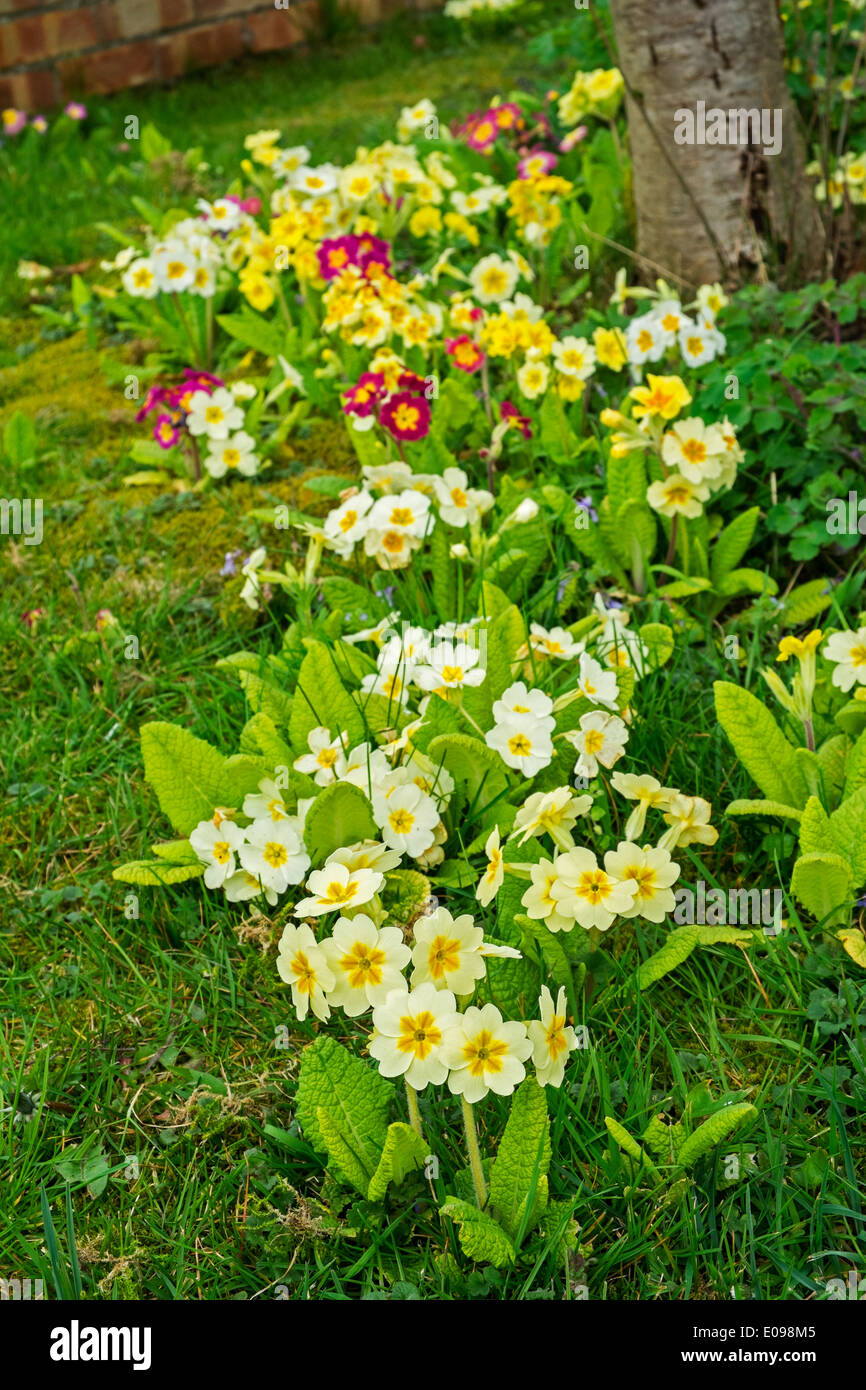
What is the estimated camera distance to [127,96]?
21.2 ft

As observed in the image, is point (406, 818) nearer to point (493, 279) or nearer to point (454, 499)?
point (454, 499)

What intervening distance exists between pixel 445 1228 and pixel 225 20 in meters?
6.89

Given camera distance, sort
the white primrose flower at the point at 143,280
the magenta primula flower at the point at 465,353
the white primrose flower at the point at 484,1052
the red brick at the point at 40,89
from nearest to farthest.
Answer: the white primrose flower at the point at 484,1052 < the magenta primula flower at the point at 465,353 < the white primrose flower at the point at 143,280 < the red brick at the point at 40,89

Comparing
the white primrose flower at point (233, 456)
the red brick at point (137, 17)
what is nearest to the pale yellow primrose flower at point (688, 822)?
the white primrose flower at point (233, 456)

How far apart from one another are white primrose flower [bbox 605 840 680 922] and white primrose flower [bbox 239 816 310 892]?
1.71 ft

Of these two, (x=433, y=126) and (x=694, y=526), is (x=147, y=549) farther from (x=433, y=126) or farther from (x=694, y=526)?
(x=433, y=126)

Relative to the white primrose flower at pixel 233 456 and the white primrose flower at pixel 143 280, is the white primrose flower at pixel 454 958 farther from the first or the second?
the white primrose flower at pixel 143 280

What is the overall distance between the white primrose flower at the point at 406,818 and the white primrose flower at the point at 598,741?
0.25 metres

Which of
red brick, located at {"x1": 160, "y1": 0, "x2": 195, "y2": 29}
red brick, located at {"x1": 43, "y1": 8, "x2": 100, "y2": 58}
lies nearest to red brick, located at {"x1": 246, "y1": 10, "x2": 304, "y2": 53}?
red brick, located at {"x1": 160, "y1": 0, "x2": 195, "y2": 29}

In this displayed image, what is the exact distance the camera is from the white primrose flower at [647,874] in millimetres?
1736

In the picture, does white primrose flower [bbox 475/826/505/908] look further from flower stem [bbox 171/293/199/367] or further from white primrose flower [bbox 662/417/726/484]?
flower stem [bbox 171/293/199/367]

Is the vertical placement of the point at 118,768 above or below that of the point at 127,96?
below

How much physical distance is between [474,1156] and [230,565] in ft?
5.37
